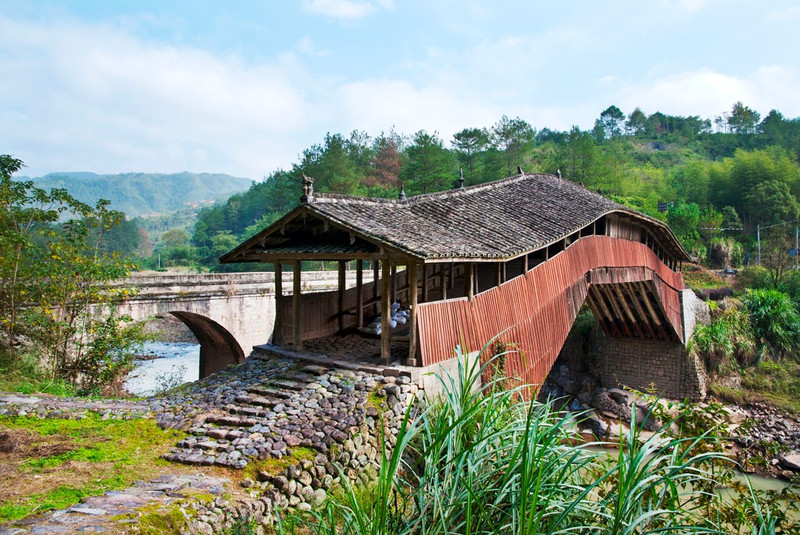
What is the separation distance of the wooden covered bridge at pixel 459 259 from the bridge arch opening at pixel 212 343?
520cm

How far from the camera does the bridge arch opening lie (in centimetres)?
1501

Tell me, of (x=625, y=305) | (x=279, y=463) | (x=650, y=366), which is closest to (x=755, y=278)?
(x=650, y=366)

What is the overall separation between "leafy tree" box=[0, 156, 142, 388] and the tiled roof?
3.08 m

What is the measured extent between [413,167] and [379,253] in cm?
2542

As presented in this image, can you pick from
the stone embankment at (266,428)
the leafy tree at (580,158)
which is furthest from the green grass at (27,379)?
the leafy tree at (580,158)

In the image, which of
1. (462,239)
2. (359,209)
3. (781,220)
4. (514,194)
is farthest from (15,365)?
(781,220)

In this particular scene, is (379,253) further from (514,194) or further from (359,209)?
(514,194)

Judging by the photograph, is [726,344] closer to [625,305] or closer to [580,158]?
[625,305]

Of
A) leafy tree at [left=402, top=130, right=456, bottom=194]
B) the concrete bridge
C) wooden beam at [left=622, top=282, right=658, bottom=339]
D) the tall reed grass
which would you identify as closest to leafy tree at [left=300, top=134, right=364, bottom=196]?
leafy tree at [left=402, top=130, right=456, bottom=194]

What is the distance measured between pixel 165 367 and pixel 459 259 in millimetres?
18076

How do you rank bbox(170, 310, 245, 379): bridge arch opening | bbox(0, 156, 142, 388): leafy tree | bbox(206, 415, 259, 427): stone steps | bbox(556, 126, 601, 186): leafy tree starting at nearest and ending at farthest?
bbox(206, 415, 259, 427): stone steps → bbox(0, 156, 142, 388): leafy tree → bbox(170, 310, 245, 379): bridge arch opening → bbox(556, 126, 601, 186): leafy tree

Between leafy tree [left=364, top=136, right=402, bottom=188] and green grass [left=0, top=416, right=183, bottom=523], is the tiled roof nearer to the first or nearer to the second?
green grass [left=0, top=416, right=183, bottom=523]

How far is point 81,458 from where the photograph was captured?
19.6 feet

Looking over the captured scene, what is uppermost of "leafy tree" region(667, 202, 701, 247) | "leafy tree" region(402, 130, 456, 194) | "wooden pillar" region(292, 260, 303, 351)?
"leafy tree" region(402, 130, 456, 194)
